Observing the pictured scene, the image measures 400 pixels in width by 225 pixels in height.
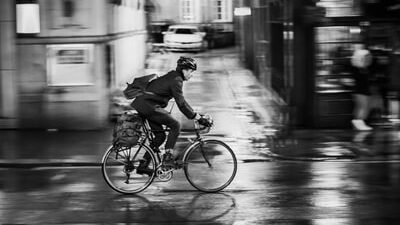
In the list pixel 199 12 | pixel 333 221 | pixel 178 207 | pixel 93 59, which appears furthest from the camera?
pixel 199 12

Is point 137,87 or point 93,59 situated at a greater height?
point 93,59

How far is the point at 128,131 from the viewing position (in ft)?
30.0

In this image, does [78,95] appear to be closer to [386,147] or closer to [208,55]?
[386,147]

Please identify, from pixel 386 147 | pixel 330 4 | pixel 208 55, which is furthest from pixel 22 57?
pixel 208 55

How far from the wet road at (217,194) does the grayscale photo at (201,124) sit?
0.09 ft

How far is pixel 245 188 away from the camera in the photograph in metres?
9.56

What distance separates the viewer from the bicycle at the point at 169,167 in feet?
30.1

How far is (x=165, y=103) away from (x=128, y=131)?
1.97ft

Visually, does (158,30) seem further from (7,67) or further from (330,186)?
(330,186)

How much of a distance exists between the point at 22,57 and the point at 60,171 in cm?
462

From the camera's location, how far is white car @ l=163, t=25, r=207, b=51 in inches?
1635

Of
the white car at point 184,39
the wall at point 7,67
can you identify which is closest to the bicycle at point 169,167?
the wall at point 7,67

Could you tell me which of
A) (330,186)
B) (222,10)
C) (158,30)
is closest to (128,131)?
(330,186)

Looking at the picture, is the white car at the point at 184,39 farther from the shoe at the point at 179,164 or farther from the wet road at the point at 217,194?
the shoe at the point at 179,164
